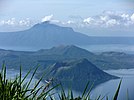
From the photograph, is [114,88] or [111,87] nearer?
[114,88]

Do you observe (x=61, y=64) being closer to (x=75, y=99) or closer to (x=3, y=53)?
(x=3, y=53)

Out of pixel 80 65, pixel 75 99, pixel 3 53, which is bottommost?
pixel 75 99

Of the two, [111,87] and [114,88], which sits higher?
[111,87]

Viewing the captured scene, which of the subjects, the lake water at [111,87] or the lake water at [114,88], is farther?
the lake water at [114,88]

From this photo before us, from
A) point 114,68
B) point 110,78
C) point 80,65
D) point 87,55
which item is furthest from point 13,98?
point 87,55

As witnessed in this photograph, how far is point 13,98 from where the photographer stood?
4.30 ft

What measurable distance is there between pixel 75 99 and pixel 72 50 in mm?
161776

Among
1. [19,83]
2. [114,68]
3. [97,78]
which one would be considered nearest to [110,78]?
[97,78]

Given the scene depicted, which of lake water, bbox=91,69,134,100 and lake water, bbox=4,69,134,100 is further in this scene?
lake water, bbox=91,69,134,100

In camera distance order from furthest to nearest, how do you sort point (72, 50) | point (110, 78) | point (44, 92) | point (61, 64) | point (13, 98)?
point (72, 50)
point (61, 64)
point (110, 78)
point (44, 92)
point (13, 98)

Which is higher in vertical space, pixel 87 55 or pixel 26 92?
pixel 87 55

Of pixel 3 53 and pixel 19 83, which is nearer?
pixel 19 83

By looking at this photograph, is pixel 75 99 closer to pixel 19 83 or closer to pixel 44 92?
pixel 44 92

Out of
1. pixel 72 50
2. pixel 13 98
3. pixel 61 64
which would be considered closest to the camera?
pixel 13 98
